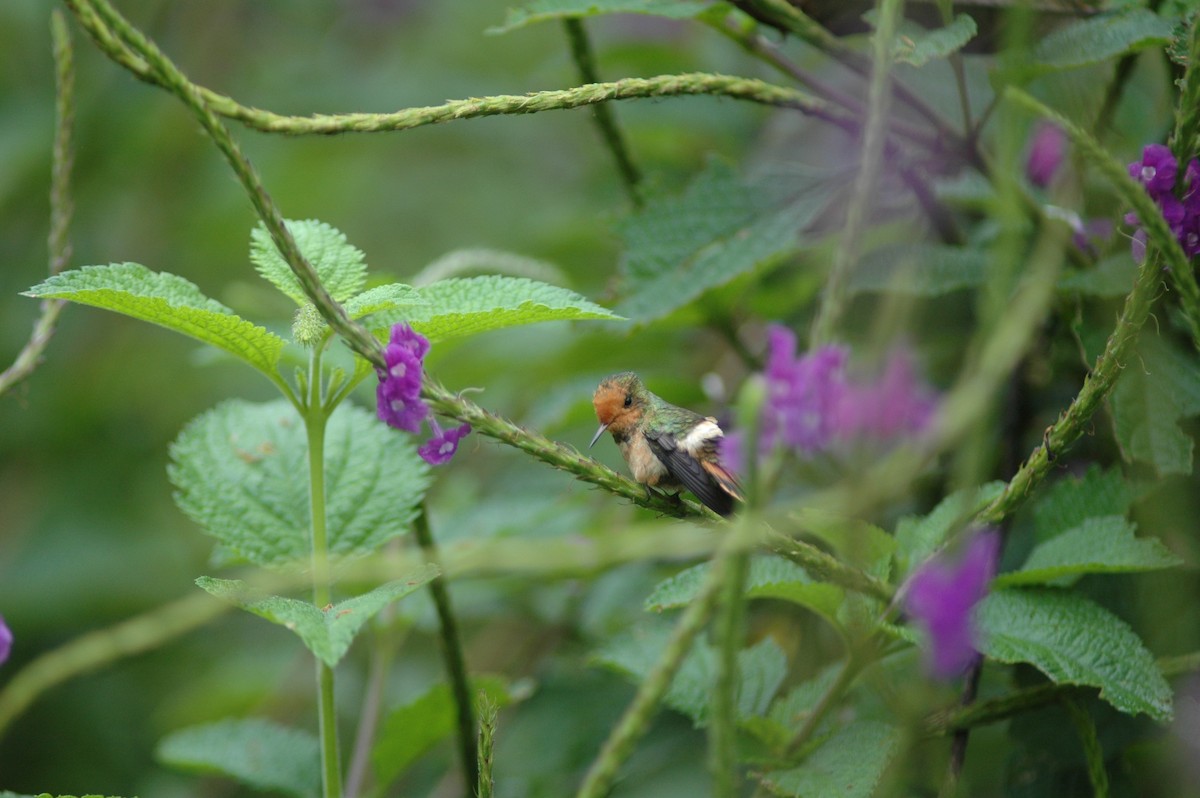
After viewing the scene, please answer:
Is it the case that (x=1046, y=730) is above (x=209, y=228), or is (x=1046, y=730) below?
below

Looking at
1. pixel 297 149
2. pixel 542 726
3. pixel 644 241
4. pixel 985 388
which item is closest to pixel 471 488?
pixel 542 726

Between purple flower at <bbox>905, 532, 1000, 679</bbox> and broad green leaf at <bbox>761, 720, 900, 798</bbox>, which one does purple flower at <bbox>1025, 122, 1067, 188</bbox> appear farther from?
purple flower at <bbox>905, 532, 1000, 679</bbox>

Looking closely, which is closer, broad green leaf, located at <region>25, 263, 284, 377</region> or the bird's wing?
broad green leaf, located at <region>25, 263, 284, 377</region>

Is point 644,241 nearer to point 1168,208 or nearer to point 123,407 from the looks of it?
point 1168,208

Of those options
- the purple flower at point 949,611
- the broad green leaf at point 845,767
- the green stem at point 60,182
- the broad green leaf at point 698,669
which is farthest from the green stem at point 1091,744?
the green stem at point 60,182

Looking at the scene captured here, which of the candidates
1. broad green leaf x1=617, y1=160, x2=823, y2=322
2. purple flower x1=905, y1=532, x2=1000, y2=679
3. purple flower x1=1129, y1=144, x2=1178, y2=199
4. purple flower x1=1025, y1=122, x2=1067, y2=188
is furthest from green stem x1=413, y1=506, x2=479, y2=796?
purple flower x1=1025, y1=122, x2=1067, y2=188

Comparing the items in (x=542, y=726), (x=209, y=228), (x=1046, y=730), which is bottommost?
(x=542, y=726)
